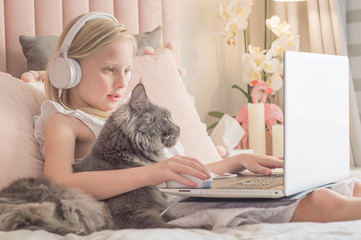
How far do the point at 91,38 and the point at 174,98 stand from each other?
55cm

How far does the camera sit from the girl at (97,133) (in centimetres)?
105

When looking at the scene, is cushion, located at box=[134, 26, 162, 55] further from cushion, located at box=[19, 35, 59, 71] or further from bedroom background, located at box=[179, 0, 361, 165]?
bedroom background, located at box=[179, 0, 361, 165]

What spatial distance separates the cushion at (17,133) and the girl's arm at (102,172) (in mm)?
74

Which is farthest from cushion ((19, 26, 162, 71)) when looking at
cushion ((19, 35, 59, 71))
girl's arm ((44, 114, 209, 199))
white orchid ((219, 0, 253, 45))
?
white orchid ((219, 0, 253, 45))

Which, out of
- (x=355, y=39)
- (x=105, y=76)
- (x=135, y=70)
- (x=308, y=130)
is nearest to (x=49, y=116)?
(x=105, y=76)

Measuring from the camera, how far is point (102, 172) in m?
1.15

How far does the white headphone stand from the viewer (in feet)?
4.57

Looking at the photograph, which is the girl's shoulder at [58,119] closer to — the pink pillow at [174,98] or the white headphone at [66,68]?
the white headphone at [66,68]

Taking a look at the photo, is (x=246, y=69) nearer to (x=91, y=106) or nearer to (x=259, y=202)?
(x=91, y=106)

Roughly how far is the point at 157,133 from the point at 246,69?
1799 millimetres

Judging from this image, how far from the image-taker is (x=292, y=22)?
3.29 metres

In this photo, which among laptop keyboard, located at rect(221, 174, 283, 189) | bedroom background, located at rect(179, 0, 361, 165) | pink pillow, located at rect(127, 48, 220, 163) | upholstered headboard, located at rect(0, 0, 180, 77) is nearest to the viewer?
laptop keyboard, located at rect(221, 174, 283, 189)

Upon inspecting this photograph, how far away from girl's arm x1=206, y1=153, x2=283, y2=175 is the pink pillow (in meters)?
0.34

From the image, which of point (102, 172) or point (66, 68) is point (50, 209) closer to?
point (102, 172)
